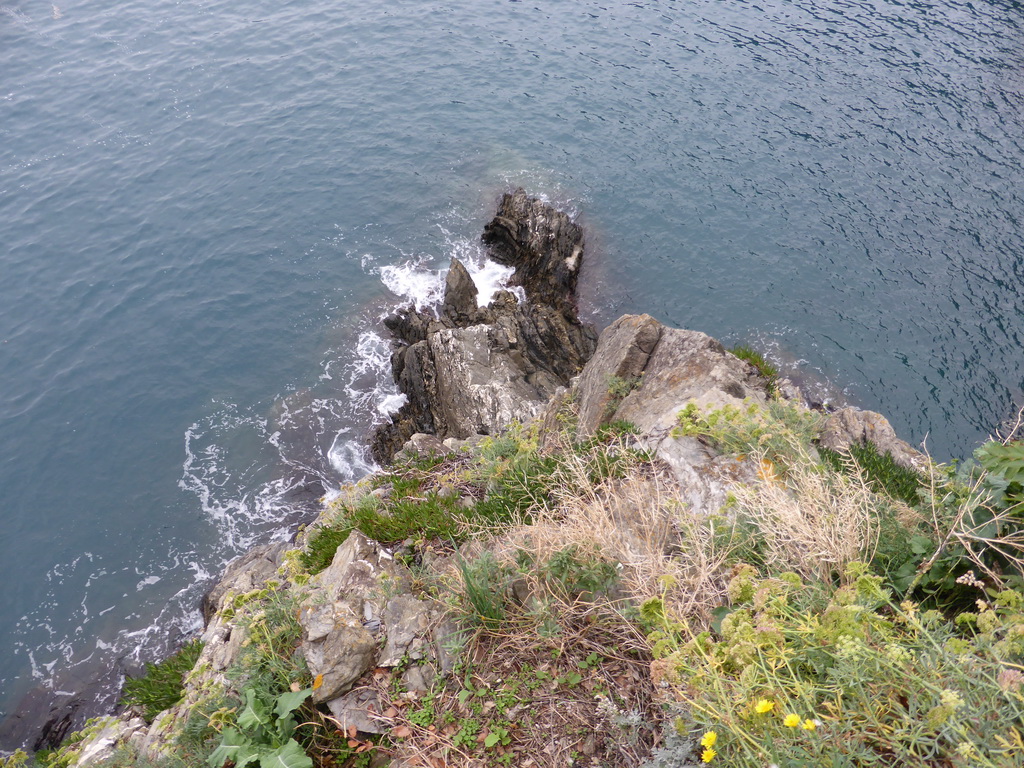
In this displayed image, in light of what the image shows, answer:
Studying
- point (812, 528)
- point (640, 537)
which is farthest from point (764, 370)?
point (812, 528)

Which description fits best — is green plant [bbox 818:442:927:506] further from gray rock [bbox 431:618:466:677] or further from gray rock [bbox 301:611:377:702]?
gray rock [bbox 301:611:377:702]

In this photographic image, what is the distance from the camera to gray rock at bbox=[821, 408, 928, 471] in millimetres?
9617

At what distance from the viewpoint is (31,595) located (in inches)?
656

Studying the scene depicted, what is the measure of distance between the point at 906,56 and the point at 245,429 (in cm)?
3498

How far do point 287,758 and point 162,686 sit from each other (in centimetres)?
597

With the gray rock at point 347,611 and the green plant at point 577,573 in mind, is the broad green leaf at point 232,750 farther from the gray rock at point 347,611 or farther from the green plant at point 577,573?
the green plant at point 577,573

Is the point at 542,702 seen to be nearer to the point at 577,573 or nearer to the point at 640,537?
the point at 577,573

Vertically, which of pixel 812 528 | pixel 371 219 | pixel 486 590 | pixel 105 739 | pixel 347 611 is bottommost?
pixel 371 219

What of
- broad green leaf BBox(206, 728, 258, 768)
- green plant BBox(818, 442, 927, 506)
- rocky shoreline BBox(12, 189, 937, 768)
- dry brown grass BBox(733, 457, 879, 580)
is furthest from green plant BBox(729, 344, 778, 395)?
broad green leaf BBox(206, 728, 258, 768)

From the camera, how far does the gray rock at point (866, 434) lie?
379 inches

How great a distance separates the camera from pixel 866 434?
11445mm

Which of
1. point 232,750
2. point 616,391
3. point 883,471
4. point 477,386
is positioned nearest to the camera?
point 232,750

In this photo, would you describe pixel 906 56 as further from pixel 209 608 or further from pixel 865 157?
pixel 209 608

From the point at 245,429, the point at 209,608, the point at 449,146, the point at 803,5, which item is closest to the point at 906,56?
the point at 803,5
